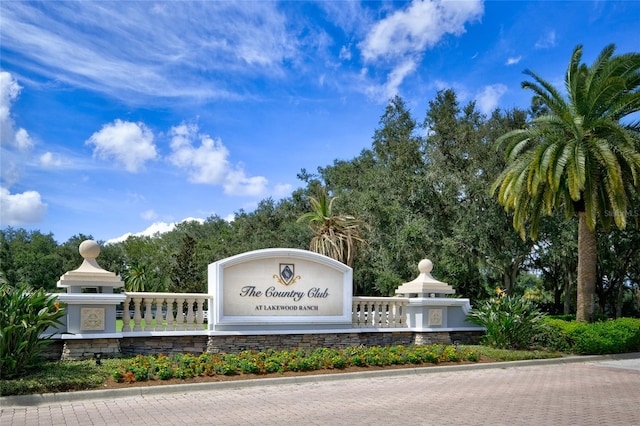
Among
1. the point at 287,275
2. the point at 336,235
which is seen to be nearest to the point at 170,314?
the point at 287,275

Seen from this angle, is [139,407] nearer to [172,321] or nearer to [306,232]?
[172,321]

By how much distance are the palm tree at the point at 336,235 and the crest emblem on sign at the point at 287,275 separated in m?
12.2

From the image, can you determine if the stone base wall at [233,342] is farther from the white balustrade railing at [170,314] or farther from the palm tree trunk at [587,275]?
the palm tree trunk at [587,275]

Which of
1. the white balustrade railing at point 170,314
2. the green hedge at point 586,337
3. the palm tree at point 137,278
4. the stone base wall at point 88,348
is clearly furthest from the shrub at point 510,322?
the palm tree at point 137,278

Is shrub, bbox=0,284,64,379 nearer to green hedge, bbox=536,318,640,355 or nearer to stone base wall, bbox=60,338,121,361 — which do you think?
stone base wall, bbox=60,338,121,361

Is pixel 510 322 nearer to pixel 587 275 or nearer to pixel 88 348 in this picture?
pixel 587 275

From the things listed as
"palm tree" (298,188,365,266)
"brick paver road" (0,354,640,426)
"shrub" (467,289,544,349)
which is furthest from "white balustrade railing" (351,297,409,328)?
"palm tree" (298,188,365,266)

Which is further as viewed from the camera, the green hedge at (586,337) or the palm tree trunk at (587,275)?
the palm tree trunk at (587,275)

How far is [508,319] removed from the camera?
53.5 ft

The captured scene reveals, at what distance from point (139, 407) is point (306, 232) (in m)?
29.1

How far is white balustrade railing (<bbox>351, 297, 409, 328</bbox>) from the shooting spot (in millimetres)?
16141

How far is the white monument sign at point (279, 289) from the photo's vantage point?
46.4 feet

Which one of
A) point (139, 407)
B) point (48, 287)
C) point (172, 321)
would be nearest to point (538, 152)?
point (172, 321)

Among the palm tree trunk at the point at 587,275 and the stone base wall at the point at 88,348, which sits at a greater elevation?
the palm tree trunk at the point at 587,275
